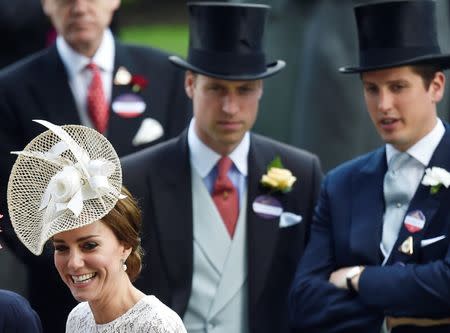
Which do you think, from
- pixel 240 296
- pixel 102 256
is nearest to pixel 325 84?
pixel 240 296

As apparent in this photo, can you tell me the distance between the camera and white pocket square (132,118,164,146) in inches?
360

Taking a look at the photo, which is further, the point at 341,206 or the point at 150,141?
the point at 150,141

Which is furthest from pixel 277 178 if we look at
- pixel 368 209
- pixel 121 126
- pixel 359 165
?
pixel 121 126

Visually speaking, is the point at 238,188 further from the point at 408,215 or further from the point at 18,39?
the point at 18,39

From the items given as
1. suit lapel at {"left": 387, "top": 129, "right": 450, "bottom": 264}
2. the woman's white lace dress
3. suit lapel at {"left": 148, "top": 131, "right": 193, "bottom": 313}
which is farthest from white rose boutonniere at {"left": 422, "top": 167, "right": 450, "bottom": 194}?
the woman's white lace dress

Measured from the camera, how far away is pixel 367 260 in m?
7.89

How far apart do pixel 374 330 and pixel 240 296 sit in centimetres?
80

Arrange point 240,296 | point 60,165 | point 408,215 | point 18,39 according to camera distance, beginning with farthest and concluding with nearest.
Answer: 1. point 18,39
2. point 240,296
3. point 408,215
4. point 60,165

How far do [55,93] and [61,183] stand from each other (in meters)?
2.55

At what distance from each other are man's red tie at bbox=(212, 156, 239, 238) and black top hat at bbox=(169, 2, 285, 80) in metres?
0.43

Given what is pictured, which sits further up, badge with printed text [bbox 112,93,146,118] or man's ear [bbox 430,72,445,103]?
man's ear [bbox 430,72,445,103]

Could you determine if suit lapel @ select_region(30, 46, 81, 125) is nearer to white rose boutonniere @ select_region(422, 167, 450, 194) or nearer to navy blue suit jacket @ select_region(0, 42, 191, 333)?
navy blue suit jacket @ select_region(0, 42, 191, 333)

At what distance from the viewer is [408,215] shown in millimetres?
7812

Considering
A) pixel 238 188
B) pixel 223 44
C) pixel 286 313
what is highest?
pixel 223 44
